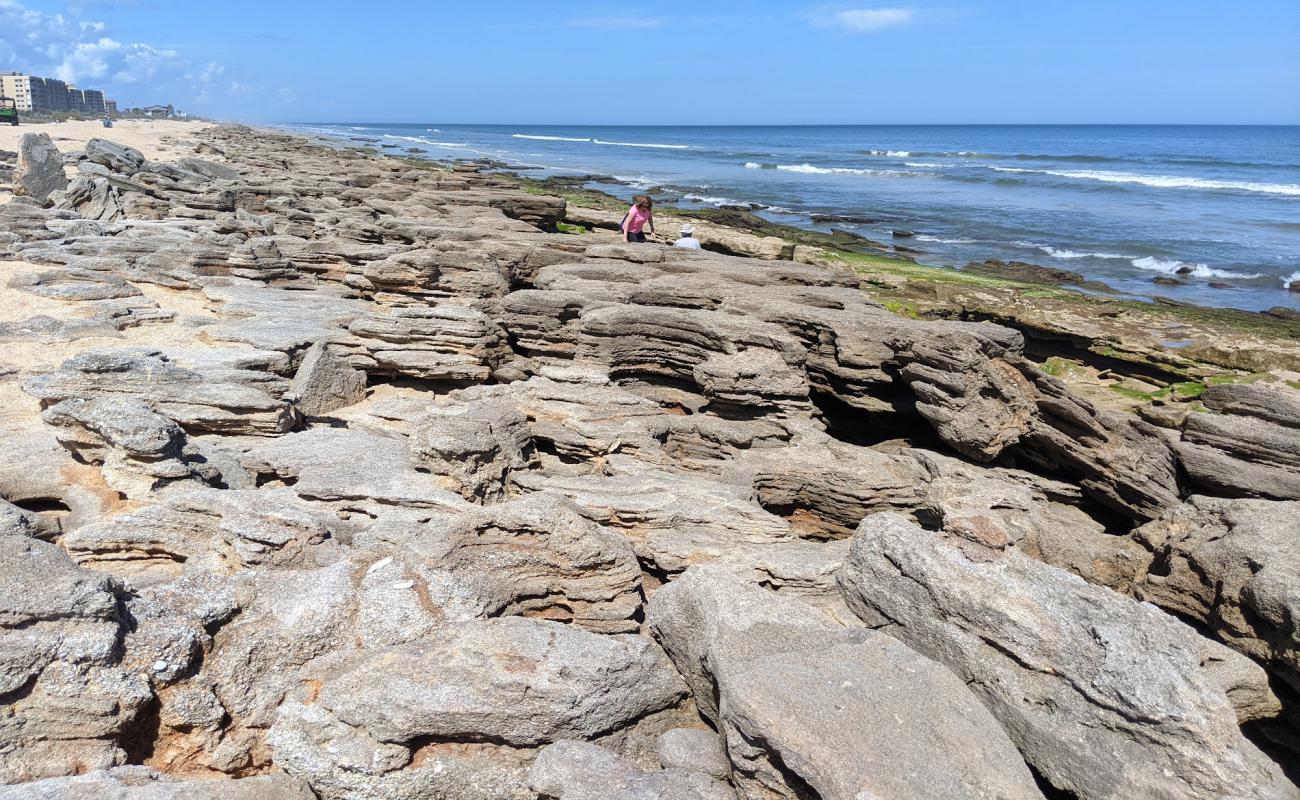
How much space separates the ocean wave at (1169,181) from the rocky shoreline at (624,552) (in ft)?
183

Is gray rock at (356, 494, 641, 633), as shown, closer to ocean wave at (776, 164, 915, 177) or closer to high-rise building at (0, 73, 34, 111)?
ocean wave at (776, 164, 915, 177)

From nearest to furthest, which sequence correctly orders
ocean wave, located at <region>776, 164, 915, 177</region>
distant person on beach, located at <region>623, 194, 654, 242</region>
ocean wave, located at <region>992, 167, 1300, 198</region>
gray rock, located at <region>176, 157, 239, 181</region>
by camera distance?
distant person on beach, located at <region>623, 194, 654, 242</region> < gray rock, located at <region>176, 157, 239, 181</region> < ocean wave, located at <region>992, 167, 1300, 198</region> < ocean wave, located at <region>776, 164, 915, 177</region>

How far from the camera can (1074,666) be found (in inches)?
182

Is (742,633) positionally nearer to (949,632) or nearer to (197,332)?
(949,632)

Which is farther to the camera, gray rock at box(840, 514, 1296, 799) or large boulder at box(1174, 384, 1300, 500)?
large boulder at box(1174, 384, 1300, 500)

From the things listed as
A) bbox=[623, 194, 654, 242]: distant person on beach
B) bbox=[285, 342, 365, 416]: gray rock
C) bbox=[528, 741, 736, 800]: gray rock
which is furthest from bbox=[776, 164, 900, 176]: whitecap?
bbox=[528, 741, 736, 800]: gray rock

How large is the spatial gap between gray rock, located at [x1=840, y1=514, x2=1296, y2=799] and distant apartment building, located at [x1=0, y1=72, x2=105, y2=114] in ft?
476

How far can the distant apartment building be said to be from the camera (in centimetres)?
12369

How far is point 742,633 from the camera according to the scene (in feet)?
16.2

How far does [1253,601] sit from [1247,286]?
26.9 metres

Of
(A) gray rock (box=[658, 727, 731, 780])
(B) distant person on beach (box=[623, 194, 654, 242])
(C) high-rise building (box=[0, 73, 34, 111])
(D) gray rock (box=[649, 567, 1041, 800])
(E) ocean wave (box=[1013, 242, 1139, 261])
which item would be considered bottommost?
(A) gray rock (box=[658, 727, 731, 780])

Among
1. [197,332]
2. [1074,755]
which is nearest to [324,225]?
[197,332]

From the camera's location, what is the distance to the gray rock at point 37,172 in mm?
25859

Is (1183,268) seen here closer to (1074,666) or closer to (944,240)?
(944,240)
